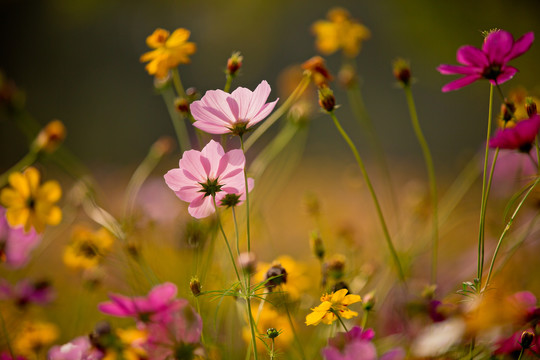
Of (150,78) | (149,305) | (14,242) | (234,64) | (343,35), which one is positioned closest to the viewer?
(149,305)

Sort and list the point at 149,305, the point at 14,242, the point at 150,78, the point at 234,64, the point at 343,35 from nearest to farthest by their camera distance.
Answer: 1. the point at 149,305
2. the point at 234,64
3. the point at 14,242
4. the point at 343,35
5. the point at 150,78

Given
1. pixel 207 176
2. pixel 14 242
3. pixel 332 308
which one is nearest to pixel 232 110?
pixel 207 176

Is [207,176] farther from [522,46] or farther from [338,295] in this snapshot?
[522,46]

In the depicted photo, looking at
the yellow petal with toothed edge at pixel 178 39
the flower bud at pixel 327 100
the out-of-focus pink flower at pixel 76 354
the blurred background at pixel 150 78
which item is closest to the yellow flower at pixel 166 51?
the yellow petal with toothed edge at pixel 178 39

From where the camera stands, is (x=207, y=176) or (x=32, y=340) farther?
(x=32, y=340)

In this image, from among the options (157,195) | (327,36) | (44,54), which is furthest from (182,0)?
(327,36)

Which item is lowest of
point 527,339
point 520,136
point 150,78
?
point 527,339

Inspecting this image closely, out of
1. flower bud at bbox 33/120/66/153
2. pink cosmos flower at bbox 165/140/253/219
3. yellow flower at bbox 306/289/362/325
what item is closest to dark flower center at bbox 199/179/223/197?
pink cosmos flower at bbox 165/140/253/219

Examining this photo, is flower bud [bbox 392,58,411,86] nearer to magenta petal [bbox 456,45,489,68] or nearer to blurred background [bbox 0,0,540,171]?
magenta petal [bbox 456,45,489,68]
